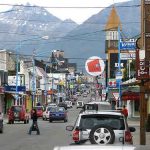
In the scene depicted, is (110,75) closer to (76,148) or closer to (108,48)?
(108,48)

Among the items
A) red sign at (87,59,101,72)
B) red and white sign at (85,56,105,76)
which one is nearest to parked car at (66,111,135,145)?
red and white sign at (85,56,105,76)

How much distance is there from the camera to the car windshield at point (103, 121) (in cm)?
1673

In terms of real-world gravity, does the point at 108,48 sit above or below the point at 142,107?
above

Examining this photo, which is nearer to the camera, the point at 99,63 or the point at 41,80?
the point at 99,63

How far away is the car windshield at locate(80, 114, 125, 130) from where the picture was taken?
54.9 feet

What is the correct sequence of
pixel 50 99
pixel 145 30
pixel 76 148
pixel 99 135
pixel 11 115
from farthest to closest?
pixel 50 99 → pixel 11 115 → pixel 145 30 → pixel 99 135 → pixel 76 148

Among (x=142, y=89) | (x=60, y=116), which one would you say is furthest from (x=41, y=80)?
(x=142, y=89)

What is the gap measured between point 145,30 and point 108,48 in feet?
267

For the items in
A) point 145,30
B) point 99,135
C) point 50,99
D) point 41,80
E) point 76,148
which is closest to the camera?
point 76,148

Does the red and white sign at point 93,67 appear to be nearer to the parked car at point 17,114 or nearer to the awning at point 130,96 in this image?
the parked car at point 17,114

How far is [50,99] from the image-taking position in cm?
15588

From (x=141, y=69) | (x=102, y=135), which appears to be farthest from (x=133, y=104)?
(x=102, y=135)

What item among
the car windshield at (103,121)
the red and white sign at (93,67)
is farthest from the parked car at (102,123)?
the red and white sign at (93,67)

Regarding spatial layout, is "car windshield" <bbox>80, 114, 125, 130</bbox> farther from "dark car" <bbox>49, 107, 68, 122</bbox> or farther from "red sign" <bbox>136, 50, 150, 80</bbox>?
"dark car" <bbox>49, 107, 68, 122</bbox>
